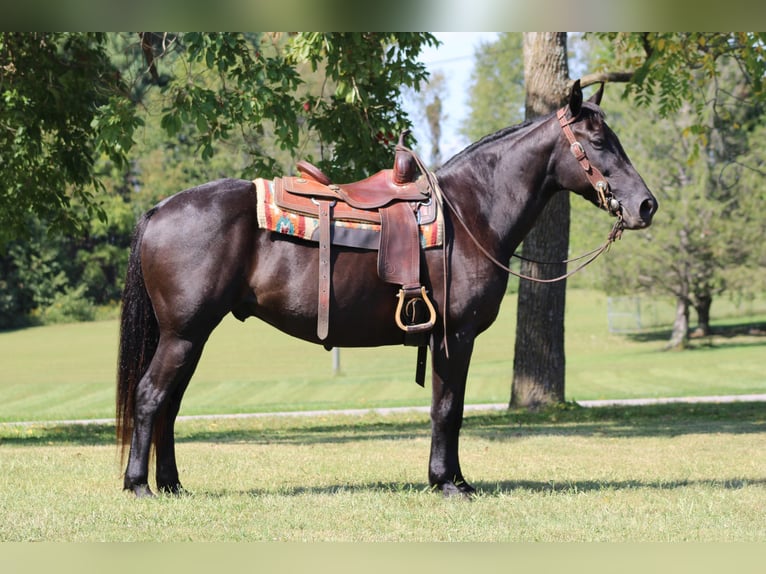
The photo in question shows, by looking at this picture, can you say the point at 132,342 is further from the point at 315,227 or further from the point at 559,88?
the point at 559,88

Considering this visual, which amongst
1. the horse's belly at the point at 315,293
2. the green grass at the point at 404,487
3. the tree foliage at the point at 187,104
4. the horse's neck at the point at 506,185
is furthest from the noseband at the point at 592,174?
the tree foliage at the point at 187,104

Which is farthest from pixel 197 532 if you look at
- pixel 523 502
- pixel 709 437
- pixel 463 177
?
pixel 709 437

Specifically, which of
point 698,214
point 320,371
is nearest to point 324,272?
point 320,371

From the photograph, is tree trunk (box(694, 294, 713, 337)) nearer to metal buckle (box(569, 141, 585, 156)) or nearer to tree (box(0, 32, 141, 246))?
tree (box(0, 32, 141, 246))

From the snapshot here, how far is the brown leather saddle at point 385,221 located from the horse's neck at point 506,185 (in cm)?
34

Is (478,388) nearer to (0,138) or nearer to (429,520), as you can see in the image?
(0,138)

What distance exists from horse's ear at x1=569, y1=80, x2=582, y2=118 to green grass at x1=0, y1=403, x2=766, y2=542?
2593 mm

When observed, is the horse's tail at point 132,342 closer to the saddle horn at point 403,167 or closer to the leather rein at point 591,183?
the saddle horn at point 403,167

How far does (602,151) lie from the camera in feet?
20.7

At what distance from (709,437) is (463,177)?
5663 mm

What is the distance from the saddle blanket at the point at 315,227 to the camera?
19.9ft

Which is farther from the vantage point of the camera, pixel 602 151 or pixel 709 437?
pixel 709 437

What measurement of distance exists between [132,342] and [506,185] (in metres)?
2.76

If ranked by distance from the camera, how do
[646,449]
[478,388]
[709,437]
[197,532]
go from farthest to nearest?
1. [478,388]
2. [709,437]
3. [646,449]
4. [197,532]
